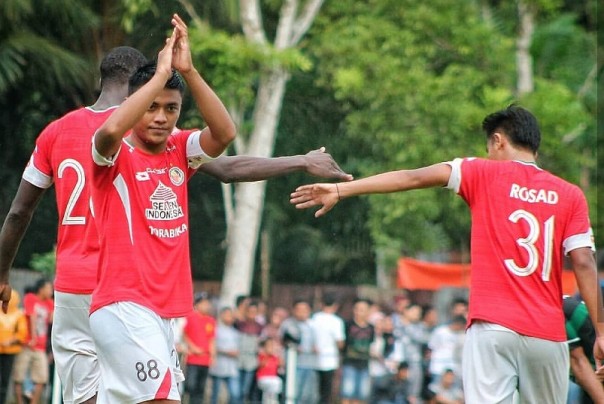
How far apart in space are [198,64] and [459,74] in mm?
5169

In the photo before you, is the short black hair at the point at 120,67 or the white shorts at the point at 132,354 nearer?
the white shorts at the point at 132,354

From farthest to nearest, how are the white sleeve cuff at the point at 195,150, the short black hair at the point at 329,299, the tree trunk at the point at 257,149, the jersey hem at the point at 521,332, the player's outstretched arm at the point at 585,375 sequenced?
the tree trunk at the point at 257,149, the short black hair at the point at 329,299, the player's outstretched arm at the point at 585,375, the jersey hem at the point at 521,332, the white sleeve cuff at the point at 195,150

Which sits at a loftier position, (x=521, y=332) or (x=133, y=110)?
(x=133, y=110)

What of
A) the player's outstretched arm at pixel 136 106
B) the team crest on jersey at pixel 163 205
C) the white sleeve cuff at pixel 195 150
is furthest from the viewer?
the white sleeve cuff at pixel 195 150

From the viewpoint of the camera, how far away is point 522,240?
22.5ft

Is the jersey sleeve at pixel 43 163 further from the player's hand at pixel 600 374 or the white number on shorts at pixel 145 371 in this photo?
the player's hand at pixel 600 374

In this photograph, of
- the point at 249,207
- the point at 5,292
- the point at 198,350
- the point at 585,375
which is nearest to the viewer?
the point at 5,292

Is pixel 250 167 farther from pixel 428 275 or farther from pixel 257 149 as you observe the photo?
pixel 428 275

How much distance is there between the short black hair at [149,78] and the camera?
614 centimetres

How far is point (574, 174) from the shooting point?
2392cm

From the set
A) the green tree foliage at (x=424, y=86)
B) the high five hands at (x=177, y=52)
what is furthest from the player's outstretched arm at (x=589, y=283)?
the green tree foliage at (x=424, y=86)

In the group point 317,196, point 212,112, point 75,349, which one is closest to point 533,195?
point 317,196

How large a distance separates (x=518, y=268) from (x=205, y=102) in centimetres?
202

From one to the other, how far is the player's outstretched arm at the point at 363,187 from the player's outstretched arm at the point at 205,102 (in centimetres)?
59
